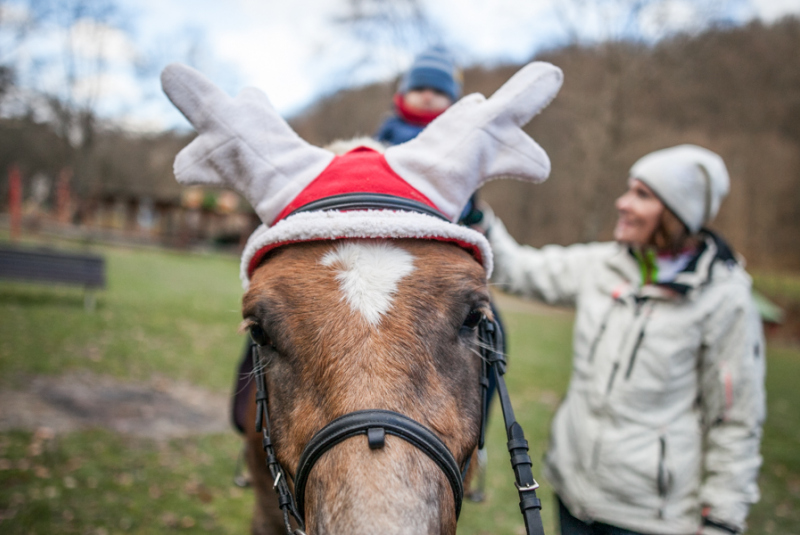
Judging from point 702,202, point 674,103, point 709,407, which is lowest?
point 709,407

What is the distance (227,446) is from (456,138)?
5285mm

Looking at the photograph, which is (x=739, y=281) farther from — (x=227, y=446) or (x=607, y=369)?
(x=227, y=446)

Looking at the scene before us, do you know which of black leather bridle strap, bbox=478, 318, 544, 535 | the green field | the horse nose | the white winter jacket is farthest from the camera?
the green field

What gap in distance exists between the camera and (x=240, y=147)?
1.84 meters

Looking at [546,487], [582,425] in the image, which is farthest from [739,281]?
[546,487]

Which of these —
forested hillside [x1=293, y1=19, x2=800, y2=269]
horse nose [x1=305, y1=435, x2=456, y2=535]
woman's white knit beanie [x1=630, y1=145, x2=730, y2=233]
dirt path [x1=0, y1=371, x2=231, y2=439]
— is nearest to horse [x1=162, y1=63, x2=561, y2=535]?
horse nose [x1=305, y1=435, x2=456, y2=535]

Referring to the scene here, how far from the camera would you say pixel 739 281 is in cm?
250

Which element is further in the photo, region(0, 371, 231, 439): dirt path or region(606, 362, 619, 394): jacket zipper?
region(0, 371, 231, 439): dirt path

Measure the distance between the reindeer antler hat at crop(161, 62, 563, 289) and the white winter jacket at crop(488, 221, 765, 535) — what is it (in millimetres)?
1140

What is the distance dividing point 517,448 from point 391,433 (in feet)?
1.47

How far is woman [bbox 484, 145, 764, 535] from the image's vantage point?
7.79ft

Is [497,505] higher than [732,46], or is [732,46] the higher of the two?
[732,46]

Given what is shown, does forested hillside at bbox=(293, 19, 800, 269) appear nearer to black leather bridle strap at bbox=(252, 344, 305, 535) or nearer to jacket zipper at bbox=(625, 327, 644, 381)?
jacket zipper at bbox=(625, 327, 644, 381)

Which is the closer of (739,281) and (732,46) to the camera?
(739,281)
